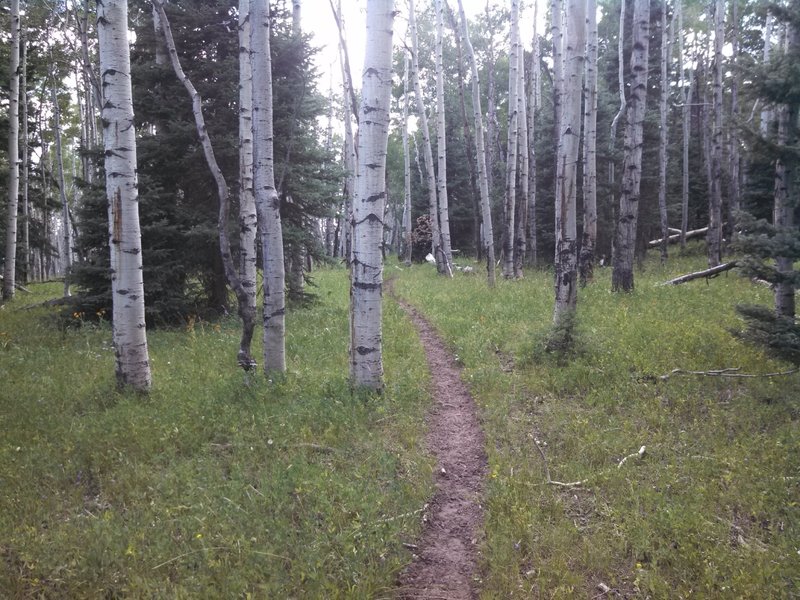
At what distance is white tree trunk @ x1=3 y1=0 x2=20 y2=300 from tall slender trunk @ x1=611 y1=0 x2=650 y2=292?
1708 centimetres

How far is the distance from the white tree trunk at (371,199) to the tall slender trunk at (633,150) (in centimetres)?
852

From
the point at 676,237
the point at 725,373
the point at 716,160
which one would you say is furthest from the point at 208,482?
the point at 676,237

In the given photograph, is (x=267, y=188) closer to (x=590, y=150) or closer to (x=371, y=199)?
(x=371, y=199)

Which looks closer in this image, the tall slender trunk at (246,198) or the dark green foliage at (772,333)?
the dark green foliage at (772,333)

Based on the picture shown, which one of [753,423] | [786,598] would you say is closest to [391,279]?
[753,423]

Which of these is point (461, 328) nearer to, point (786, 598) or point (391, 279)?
point (786, 598)

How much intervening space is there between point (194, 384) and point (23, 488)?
8.40 ft

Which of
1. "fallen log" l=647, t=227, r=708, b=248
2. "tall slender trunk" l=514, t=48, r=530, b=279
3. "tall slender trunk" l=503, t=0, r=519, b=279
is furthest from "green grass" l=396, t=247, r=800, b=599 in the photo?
"fallen log" l=647, t=227, r=708, b=248

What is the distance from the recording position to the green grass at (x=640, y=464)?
149 inches

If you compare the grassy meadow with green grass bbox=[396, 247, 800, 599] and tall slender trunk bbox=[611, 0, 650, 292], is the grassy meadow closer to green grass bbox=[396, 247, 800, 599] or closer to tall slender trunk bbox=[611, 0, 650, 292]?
green grass bbox=[396, 247, 800, 599]

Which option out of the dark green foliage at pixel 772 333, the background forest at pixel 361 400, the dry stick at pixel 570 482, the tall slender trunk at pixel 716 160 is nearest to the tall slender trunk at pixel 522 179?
the background forest at pixel 361 400

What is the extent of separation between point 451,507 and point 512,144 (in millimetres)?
15653

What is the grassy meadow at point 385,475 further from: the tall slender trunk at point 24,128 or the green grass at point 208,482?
the tall slender trunk at point 24,128

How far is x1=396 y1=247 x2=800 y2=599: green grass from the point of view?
12.4ft
